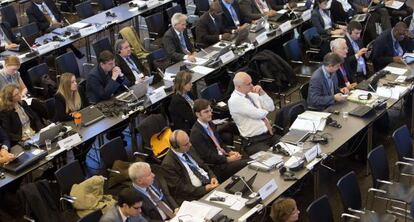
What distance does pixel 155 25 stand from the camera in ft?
38.8

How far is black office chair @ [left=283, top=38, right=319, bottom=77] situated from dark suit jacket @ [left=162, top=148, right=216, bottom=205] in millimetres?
3487

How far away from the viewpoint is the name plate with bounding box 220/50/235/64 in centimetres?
975

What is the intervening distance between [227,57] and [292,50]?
1.06 m

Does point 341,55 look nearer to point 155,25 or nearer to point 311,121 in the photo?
point 311,121

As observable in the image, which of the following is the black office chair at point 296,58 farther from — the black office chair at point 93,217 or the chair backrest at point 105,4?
the black office chair at point 93,217

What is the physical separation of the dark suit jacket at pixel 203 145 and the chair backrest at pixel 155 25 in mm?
4401

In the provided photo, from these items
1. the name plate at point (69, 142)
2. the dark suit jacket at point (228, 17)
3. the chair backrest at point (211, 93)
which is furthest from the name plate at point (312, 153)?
the dark suit jacket at point (228, 17)

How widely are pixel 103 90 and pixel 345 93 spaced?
303 cm

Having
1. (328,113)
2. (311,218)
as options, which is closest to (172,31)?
(328,113)

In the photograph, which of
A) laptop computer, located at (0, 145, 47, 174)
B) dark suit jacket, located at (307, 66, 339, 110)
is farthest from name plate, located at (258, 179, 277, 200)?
laptop computer, located at (0, 145, 47, 174)

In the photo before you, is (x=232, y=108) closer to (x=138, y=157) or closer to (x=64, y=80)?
(x=138, y=157)

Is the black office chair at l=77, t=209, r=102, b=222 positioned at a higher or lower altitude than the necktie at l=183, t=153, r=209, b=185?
higher

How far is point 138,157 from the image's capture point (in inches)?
325

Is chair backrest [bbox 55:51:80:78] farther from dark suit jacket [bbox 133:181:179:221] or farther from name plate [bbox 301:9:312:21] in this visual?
dark suit jacket [bbox 133:181:179:221]
